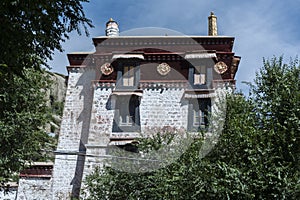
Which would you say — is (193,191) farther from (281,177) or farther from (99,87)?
(99,87)

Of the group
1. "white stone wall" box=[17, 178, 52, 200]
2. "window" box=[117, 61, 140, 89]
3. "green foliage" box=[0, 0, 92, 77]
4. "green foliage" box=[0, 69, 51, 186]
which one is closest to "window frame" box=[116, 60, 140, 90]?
"window" box=[117, 61, 140, 89]

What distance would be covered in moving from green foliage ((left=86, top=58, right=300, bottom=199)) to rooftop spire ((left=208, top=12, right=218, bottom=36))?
Answer: 9.98 meters

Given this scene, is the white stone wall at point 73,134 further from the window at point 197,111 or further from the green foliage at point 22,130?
the window at point 197,111

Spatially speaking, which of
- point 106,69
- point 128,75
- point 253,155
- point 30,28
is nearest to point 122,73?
point 128,75

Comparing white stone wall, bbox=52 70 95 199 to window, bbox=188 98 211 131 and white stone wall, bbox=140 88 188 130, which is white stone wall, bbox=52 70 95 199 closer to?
white stone wall, bbox=140 88 188 130

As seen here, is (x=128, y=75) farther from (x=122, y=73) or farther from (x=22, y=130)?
(x=22, y=130)

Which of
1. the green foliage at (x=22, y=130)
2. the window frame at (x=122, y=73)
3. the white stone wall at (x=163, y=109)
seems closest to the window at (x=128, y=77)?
the window frame at (x=122, y=73)

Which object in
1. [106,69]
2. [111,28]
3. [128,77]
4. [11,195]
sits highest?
[111,28]

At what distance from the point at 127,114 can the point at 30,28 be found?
1496cm

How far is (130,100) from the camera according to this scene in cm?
2283

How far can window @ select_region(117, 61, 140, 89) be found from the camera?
2309 centimetres

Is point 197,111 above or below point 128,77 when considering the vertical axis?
below

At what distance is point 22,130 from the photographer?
1781 centimetres

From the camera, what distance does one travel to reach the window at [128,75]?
75.7ft
